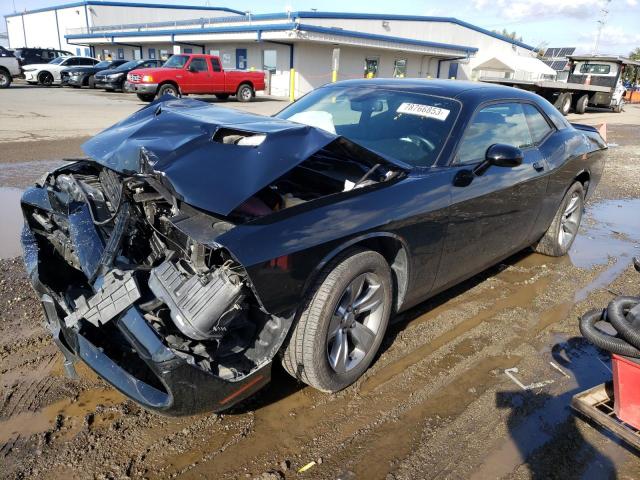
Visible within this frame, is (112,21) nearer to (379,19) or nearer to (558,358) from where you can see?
(379,19)

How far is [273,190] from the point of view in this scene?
8.95 feet

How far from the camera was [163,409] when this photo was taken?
205 centimetres

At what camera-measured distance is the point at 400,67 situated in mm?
34594

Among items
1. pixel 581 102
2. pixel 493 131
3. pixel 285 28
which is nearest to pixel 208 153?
pixel 493 131

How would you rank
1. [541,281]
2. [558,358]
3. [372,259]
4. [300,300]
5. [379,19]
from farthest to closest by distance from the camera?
[379,19] → [541,281] → [558,358] → [372,259] → [300,300]

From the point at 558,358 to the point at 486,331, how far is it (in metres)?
0.50

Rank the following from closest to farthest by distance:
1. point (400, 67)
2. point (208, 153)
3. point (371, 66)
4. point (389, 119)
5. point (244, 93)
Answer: point (208, 153), point (389, 119), point (244, 93), point (371, 66), point (400, 67)

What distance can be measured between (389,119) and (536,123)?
1.62m

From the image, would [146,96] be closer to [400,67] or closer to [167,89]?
[167,89]

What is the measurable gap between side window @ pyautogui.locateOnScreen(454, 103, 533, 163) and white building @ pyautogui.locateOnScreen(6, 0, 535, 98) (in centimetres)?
1360

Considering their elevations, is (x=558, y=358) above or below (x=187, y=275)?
below

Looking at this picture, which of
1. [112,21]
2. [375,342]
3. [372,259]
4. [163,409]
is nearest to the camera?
[163,409]

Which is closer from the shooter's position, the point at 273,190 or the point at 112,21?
the point at 273,190

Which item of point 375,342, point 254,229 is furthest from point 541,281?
point 254,229
